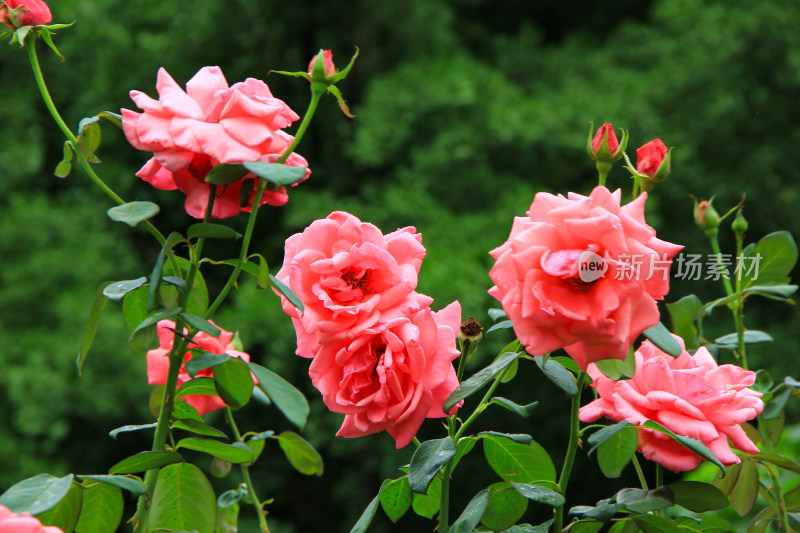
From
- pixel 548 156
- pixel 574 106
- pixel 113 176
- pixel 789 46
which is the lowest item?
pixel 113 176

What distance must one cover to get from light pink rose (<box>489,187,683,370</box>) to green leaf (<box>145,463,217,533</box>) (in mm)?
208

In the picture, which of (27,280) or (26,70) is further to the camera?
(26,70)

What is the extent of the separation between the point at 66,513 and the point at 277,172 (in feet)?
0.65

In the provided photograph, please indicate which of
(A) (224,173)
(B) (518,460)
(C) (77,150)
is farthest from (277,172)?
(B) (518,460)

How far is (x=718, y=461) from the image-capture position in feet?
1.37

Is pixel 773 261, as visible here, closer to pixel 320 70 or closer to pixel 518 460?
pixel 518 460

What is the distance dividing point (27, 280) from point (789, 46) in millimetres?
3297

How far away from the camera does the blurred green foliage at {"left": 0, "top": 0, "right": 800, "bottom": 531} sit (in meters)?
3.02

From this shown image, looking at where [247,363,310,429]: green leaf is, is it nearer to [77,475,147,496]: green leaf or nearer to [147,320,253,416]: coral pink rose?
[77,475,147,496]: green leaf

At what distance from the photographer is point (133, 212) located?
1.28ft

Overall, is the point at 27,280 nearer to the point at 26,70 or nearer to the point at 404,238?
the point at 26,70

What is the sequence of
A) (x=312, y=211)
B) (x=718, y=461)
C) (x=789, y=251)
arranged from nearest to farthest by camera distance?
(x=718, y=461) → (x=789, y=251) → (x=312, y=211)

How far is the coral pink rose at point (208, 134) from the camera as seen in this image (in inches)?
14.8

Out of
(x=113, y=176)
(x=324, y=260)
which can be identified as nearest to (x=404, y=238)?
(x=324, y=260)
